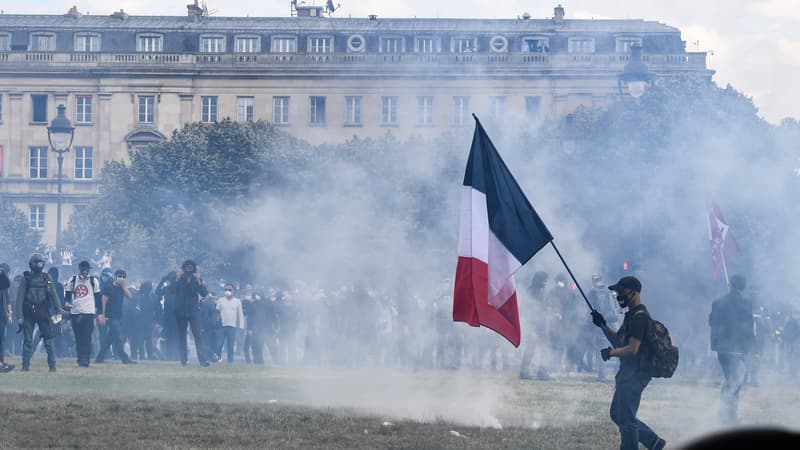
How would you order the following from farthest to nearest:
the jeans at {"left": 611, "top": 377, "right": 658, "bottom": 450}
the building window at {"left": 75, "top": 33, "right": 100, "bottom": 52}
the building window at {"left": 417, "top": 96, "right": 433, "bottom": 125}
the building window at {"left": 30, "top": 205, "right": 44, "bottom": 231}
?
the building window at {"left": 75, "top": 33, "right": 100, "bottom": 52} → the building window at {"left": 30, "top": 205, "right": 44, "bottom": 231} → the building window at {"left": 417, "top": 96, "right": 433, "bottom": 125} → the jeans at {"left": 611, "top": 377, "right": 658, "bottom": 450}

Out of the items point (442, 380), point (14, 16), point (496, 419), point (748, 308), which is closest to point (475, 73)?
point (442, 380)

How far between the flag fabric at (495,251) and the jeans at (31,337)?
1105cm

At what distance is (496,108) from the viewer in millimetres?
37062

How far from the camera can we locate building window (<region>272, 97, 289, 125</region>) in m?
82.0

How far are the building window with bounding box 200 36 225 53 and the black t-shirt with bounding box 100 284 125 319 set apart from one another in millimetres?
71078

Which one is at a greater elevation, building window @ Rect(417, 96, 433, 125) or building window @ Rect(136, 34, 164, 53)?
building window @ Rect(136, 34, 164, 53)

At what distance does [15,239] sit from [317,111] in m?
17.8

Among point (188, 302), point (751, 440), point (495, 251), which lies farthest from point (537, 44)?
point (751, 440)

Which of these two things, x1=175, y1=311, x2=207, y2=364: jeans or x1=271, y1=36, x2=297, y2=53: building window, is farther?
x1=271, y1=36, x2=297, y2=53: building window

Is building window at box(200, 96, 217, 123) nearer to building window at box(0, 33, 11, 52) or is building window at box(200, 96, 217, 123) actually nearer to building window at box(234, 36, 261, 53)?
building window at box(234, 36, 261, 53)

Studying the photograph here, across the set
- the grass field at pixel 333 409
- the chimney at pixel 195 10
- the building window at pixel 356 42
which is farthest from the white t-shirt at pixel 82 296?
the chimney at pixel 195 10

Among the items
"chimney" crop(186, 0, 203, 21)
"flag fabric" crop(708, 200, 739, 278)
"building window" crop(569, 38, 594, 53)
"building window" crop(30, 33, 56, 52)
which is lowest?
"flag fabric" crop(708, 200, 739, 278)

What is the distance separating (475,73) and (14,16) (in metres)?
72.3

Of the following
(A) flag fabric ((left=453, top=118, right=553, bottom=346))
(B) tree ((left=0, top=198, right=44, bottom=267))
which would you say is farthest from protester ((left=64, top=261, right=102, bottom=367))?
(B) tree ((left=0, top=198, right=44, bottom=267))
